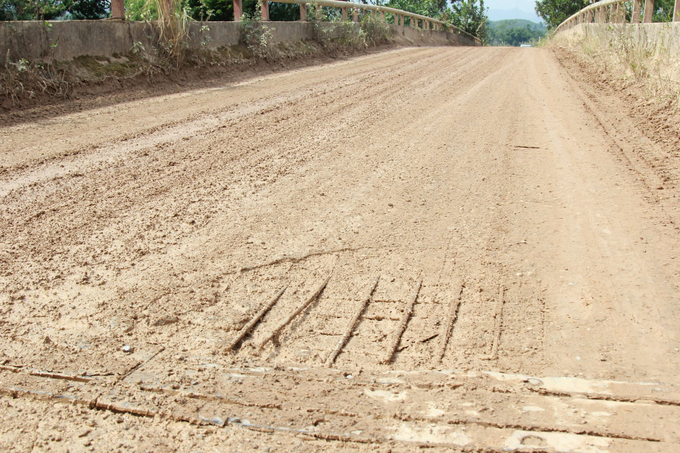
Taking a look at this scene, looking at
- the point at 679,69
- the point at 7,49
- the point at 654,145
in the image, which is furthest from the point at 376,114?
the point at 7,49

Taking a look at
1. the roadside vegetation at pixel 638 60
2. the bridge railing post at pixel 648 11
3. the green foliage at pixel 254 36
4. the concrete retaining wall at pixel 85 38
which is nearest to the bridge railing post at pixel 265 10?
the green foliage at pixel 254 36

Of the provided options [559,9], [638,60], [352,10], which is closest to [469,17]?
[559,9]

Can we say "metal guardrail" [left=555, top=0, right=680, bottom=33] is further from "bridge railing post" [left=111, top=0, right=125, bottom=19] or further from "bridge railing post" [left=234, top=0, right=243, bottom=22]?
"bridge railing post" [left=111, top=0, right=125, bottom=19]

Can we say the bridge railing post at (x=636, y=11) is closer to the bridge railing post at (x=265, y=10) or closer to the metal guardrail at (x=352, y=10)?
the metal guardrail at (x=352, y=10)

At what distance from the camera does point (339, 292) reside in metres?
3.05

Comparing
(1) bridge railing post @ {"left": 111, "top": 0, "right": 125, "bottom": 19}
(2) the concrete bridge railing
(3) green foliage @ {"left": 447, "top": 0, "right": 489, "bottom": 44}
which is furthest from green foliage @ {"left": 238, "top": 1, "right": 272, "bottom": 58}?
(3) green foliage @ {"left": 447, "top": 0, "right": 489, "bottom": 44}

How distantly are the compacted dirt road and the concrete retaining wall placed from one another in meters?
2.33

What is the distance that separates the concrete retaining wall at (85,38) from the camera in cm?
739

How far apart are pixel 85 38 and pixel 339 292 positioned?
7215 millimetres

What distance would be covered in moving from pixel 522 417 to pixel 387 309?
941mm

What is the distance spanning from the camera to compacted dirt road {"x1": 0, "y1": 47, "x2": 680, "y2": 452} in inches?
83.5

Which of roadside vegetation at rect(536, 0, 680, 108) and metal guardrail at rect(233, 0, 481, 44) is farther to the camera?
metal guardrail at rect(233, 0, 481, 44)

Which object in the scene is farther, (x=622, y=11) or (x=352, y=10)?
(x=352, y=10)

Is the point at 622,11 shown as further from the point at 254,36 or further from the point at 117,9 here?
the point at 117,9
